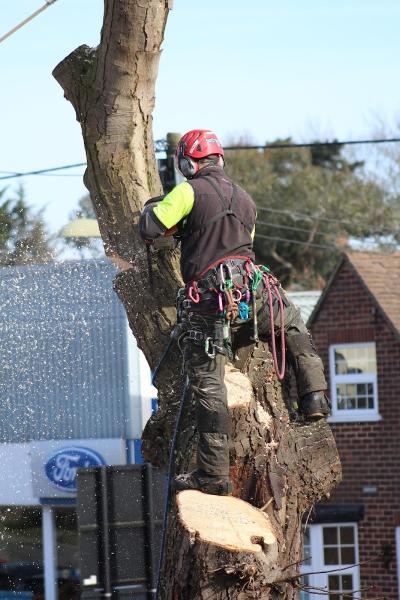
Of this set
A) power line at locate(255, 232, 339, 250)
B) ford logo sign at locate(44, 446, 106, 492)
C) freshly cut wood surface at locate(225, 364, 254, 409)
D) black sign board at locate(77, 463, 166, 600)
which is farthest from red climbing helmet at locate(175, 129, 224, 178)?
power line at locate(255, 232, 339, 250)

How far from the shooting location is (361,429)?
2125 cm

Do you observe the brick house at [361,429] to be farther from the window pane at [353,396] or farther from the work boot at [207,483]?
the work boot at [207,483]

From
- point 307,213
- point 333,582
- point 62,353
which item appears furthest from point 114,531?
point 307,213

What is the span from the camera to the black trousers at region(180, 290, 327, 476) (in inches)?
240

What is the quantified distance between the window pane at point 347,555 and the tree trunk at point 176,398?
1498cm

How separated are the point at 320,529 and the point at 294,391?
48.9 ft

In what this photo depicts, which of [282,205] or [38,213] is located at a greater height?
[282,205]

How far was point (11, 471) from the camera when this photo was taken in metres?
15.7

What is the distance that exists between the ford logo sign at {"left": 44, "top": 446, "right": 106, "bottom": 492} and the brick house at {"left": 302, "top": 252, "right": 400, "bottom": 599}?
6773 millimetres

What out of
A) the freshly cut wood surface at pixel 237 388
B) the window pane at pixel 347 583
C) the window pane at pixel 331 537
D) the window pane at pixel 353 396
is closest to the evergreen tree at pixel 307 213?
the window pane at pixel 353 396

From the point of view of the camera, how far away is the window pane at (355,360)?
70.7 feet

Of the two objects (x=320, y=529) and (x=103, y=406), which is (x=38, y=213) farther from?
(x=320, y=529)

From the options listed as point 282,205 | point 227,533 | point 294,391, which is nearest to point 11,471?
point 294,391

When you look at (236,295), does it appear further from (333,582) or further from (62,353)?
(333,582)
